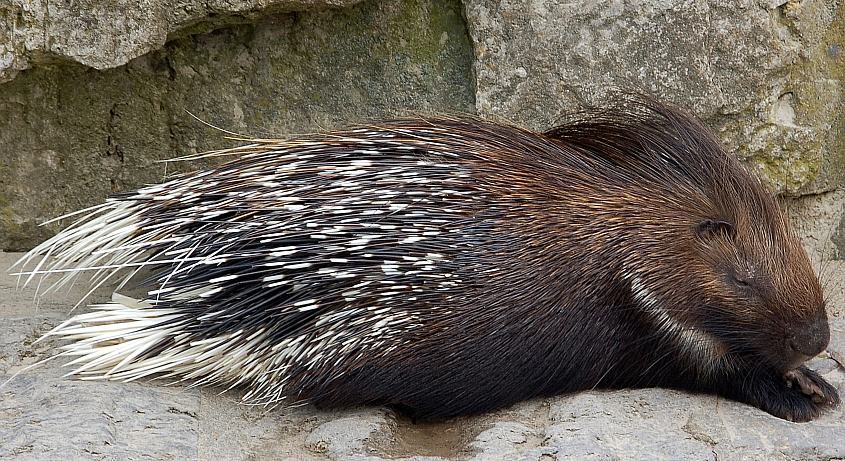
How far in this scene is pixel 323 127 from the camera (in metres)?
3.23

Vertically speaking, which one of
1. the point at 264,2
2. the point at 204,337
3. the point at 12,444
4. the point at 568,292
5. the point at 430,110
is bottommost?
the point at 12,444

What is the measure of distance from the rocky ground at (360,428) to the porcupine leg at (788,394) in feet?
0.15

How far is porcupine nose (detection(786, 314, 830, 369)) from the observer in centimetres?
244

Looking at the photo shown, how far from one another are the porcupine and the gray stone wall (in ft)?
1.81

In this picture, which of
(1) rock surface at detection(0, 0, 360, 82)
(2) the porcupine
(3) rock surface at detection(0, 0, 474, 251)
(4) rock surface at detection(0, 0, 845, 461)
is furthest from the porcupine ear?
(1) rock surface at detection(0, 0, 360, 82)

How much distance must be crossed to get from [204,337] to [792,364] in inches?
63.8

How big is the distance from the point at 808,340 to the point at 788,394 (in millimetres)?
226

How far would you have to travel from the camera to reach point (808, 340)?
2445 millimetres

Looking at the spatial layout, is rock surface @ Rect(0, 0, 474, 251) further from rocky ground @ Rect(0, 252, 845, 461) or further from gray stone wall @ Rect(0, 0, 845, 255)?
rocky ground @ Rect(0, 252, 845, 461)

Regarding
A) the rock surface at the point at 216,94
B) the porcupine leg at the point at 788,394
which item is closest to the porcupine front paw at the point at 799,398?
the porcupine leg at the point at 788,394

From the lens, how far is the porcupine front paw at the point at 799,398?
8.39 ft

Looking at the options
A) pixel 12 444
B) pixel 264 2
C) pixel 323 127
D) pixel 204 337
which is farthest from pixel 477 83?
pixel 12 444

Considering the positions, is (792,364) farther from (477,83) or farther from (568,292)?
(477,83)

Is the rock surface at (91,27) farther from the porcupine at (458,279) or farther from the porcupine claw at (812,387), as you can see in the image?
the porcupine claw at (812,387)
